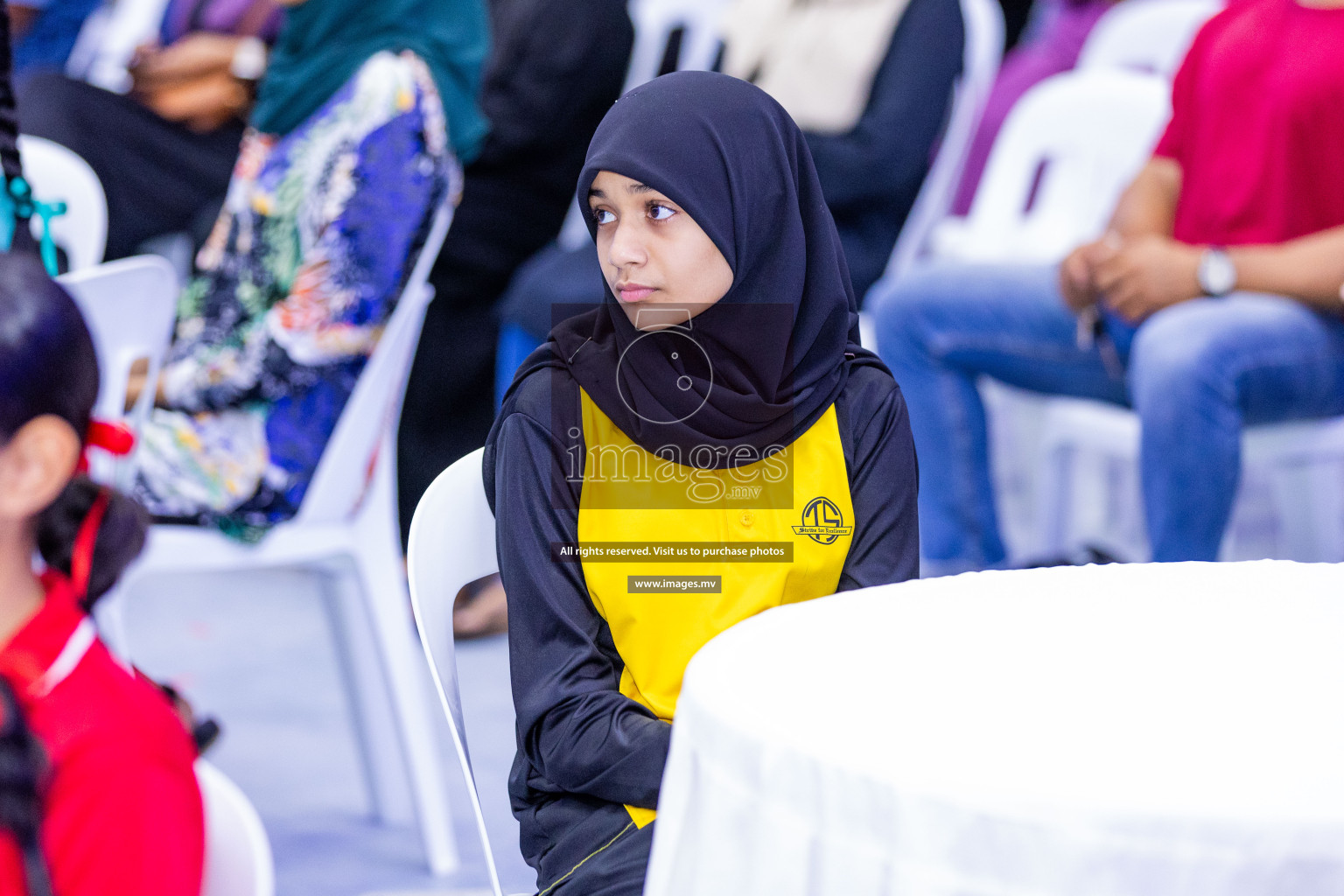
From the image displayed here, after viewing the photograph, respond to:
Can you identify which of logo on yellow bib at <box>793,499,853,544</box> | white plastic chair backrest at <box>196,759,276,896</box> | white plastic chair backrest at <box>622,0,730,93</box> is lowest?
white plastic chair backrest at <box>196,759,276,896</box>

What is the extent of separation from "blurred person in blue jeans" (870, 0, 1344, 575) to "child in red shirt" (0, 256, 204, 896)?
1288mm

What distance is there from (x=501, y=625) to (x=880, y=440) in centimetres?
147

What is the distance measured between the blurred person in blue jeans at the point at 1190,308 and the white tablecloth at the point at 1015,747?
0.84 metres

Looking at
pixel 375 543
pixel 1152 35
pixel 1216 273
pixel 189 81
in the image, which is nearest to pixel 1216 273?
pixel 1216 273

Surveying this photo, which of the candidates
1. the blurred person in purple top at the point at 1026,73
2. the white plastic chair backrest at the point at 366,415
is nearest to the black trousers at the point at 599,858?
the white plastic chair backrest at the point at 366,415

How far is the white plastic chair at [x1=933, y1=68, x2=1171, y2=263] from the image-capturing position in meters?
2.22

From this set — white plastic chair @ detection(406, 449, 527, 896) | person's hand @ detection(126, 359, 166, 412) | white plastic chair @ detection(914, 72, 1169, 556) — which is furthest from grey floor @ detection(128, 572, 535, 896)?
white plastic chair @ detection(914, 72, 1169, 556)

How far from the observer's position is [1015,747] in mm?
577

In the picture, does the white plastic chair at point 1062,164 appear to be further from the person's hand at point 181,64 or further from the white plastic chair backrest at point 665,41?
the person's hand at point 181,64

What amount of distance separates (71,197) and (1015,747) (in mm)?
1407

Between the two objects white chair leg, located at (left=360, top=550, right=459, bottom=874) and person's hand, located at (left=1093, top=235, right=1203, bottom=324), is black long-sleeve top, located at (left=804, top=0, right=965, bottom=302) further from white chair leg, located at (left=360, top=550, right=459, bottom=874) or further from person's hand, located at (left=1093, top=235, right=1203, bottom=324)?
white chair leg, located at (left=360, top=550, right=459, bottom=874)

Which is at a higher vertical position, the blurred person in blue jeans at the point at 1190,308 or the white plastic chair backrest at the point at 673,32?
the white plastic chair backrest at the point at 673,32

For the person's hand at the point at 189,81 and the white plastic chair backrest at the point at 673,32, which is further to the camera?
the white plastic chair backrest at the point at 673,32

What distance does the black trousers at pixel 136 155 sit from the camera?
2.28 metres
